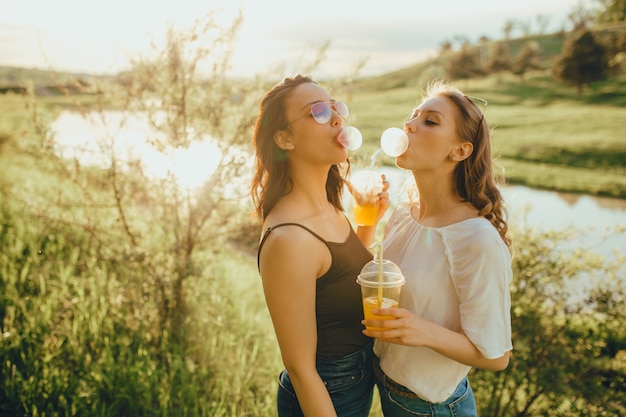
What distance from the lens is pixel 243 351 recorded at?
14.4ft

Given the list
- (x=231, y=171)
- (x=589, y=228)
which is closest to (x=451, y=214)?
(x=231, y=171)

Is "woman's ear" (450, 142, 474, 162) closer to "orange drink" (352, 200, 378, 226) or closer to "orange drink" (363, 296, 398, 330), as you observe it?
"orange drink" (352, 200, 378, 226)

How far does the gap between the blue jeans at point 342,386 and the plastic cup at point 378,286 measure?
38 centimetres

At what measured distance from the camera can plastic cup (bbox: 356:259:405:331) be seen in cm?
188

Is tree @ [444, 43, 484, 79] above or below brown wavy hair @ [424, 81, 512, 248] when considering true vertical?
above

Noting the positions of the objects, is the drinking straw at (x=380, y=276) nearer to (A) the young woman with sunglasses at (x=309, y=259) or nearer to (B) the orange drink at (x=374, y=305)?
(B) the orange drink at (x=374, y=305)

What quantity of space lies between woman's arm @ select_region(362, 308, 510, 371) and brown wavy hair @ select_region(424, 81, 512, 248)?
59cm

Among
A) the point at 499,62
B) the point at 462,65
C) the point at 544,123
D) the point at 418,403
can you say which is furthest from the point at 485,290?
the point at 499,62

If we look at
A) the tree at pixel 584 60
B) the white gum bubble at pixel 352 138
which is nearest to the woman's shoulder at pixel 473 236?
the white gum bubble at pixel 352 138

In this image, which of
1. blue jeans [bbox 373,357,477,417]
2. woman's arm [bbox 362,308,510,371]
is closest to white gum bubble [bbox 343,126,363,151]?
woman's arm [bbox 362,308,510,371]

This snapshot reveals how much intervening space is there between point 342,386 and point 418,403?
339 millimetres

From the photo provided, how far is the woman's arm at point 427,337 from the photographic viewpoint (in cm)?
182

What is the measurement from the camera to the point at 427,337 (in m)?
1.86

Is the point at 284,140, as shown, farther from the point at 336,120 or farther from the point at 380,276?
the point at 380,276
